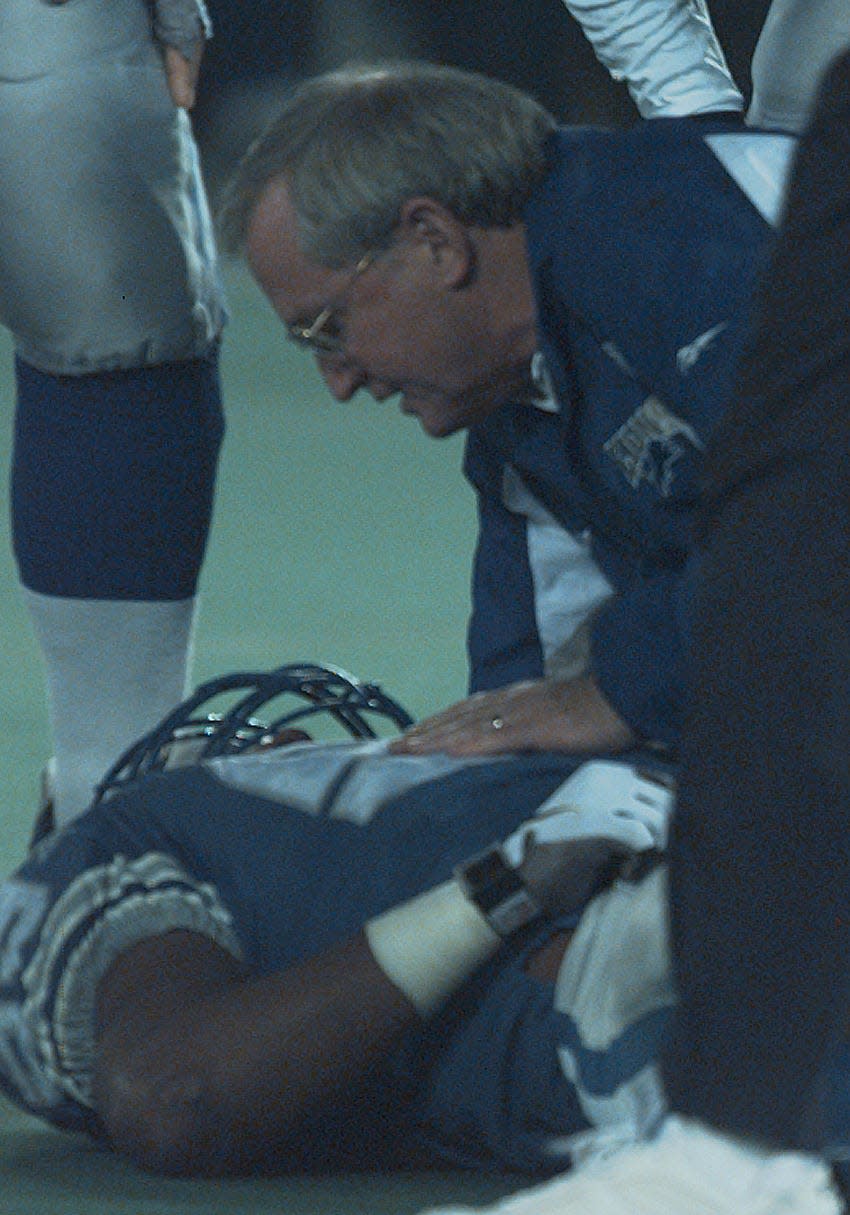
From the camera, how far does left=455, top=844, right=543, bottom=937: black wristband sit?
189 centimetres

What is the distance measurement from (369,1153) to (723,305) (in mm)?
727

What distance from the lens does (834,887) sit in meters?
1.40

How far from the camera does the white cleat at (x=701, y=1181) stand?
143 centimetres

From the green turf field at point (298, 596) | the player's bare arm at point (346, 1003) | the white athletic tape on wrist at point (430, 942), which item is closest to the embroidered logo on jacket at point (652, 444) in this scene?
the player's bare arm at point (346, 1003)

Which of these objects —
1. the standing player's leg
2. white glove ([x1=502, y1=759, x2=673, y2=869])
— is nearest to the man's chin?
the standing player's leg

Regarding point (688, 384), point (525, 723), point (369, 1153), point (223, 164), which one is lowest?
point (223, 164)

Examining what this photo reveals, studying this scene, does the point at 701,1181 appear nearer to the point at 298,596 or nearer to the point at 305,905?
the point at 305,905

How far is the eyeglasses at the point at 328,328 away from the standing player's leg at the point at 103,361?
0.27m

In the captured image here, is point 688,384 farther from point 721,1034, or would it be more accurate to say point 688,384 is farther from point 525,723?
point 721,1034

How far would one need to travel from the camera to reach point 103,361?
2742 mm

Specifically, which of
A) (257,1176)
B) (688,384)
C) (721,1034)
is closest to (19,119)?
(688,384)

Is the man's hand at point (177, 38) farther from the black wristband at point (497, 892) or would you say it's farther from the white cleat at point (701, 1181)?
the white cleat at point (701, 1181)

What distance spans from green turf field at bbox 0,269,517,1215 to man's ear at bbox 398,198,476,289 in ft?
2.69

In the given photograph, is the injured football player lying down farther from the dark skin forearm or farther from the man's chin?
the man's chin
